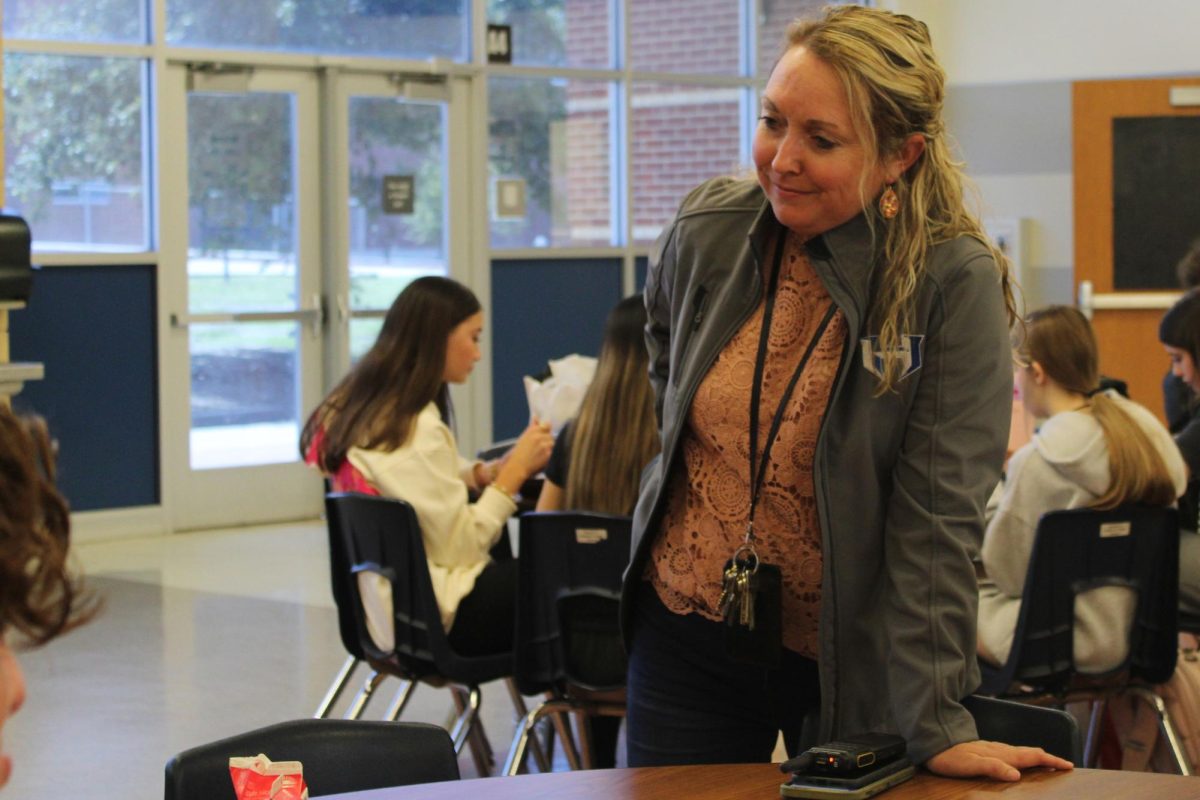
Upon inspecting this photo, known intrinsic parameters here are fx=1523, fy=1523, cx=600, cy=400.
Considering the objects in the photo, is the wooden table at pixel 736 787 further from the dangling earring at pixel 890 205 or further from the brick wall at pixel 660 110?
the brick wall at pixel 660 110

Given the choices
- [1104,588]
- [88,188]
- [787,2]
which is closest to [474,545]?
[1104,588]

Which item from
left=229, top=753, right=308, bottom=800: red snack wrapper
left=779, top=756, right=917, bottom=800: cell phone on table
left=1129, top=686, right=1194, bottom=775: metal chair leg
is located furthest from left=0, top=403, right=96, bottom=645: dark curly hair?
left=1129, top=686, right=1194, bottom=775: metal chair leg

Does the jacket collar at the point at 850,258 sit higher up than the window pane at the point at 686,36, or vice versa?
the window pane at the point at 686,36

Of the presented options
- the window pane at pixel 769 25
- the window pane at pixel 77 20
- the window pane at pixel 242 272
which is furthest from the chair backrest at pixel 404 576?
the window pane at pixel 769 25

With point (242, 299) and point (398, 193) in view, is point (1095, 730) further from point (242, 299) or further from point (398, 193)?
point (398, 193)

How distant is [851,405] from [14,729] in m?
3.32

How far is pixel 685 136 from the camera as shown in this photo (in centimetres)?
923

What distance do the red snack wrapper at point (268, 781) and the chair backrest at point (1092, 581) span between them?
1996 mm

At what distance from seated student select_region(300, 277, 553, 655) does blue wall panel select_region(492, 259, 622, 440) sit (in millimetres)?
4666

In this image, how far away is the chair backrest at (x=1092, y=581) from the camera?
3146 millimetres

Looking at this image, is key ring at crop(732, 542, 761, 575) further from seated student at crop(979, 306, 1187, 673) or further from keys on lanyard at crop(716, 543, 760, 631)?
seated student at crop(979, 306, 1187, 673)

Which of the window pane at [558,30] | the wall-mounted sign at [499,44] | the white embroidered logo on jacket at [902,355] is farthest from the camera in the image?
the window pane at [558,30]

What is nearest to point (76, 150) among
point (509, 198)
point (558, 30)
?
point (509, 198)

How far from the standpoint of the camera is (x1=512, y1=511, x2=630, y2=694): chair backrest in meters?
3.09
